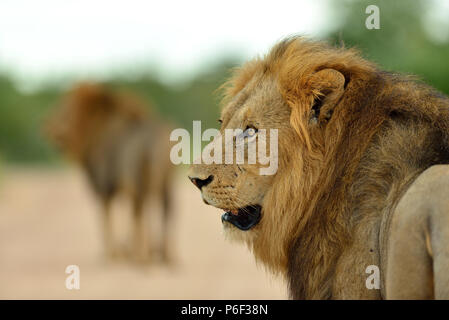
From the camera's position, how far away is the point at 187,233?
20453 millimetres

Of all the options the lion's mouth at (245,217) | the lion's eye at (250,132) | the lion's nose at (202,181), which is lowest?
the lion's mouth at (245,217)

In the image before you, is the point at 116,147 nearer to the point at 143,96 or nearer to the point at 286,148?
the point at 286,148

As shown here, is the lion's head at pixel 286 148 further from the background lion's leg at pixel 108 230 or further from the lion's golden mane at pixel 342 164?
the background lion's leg at pixel 108 230

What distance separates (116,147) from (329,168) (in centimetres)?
1061

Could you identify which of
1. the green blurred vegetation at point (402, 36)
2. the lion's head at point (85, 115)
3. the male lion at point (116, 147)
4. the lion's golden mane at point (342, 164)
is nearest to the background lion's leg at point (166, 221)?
the male lion at point (116, 147)

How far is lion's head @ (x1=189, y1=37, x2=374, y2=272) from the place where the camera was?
3.07 m

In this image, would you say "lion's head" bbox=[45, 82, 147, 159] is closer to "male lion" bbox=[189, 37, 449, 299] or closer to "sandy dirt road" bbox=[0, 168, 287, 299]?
"sandy dirt road" bbox=[0, 168, 287, 299]

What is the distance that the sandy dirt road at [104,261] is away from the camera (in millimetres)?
10883

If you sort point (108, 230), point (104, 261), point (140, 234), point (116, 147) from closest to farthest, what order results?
point (116, 147) < point (140, 234) < point (108, 230) < point (104, 261)

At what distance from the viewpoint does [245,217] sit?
3234mm

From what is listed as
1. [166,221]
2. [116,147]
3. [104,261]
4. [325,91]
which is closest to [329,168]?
[325,91]

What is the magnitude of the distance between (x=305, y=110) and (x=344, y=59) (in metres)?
0.31
